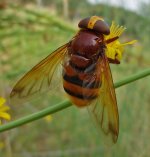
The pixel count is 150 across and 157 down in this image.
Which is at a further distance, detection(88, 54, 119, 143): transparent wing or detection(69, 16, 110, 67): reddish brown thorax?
detection(69, 16, 110, 67): reddish brown thorax

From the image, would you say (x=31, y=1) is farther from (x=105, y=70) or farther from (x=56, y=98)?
(x=105, y=70)

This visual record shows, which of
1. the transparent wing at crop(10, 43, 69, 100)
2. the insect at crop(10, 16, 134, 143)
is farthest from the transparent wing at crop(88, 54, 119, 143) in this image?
the transparent wing at crop(10, 43, 69, 100)

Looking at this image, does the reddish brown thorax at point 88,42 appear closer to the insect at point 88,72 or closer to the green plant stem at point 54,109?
the insect at point 88,72

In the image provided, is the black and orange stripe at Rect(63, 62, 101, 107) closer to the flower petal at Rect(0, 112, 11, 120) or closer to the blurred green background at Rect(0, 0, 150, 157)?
the flower petal at Rect(0, 112, 11, 120)

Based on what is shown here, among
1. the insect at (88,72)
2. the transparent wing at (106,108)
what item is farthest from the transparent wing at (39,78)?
the transparent wing at (106,108)

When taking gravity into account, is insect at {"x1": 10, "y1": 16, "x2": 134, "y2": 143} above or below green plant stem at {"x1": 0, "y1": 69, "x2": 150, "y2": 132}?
below

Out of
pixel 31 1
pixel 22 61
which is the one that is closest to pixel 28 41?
pixel 22 61
